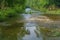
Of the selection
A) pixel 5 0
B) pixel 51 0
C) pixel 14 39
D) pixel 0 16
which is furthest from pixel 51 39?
pixel 51 0

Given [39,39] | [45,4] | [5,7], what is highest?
[39,39]

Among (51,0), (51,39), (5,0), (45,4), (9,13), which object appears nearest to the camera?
(51,39)

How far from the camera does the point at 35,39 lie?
12219mm

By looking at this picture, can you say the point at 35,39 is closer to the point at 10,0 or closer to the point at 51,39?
the point at 51,39

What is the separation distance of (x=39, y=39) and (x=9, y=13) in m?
19.7

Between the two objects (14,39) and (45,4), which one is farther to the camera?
(45,4)

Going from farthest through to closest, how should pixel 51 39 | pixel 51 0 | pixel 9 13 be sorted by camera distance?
pixel 51 0 < pixel 9 13 < pixel 51 39

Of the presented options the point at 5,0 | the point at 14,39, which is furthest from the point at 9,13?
the point at 14,39

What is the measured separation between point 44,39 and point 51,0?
122 ft

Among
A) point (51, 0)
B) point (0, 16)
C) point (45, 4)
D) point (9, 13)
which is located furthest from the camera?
point (45, 4)

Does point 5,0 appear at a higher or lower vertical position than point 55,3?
higher

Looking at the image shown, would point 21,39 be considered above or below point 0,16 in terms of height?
above

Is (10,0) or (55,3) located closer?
(10,0)

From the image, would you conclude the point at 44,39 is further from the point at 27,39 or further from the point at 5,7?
the point at 5,7
